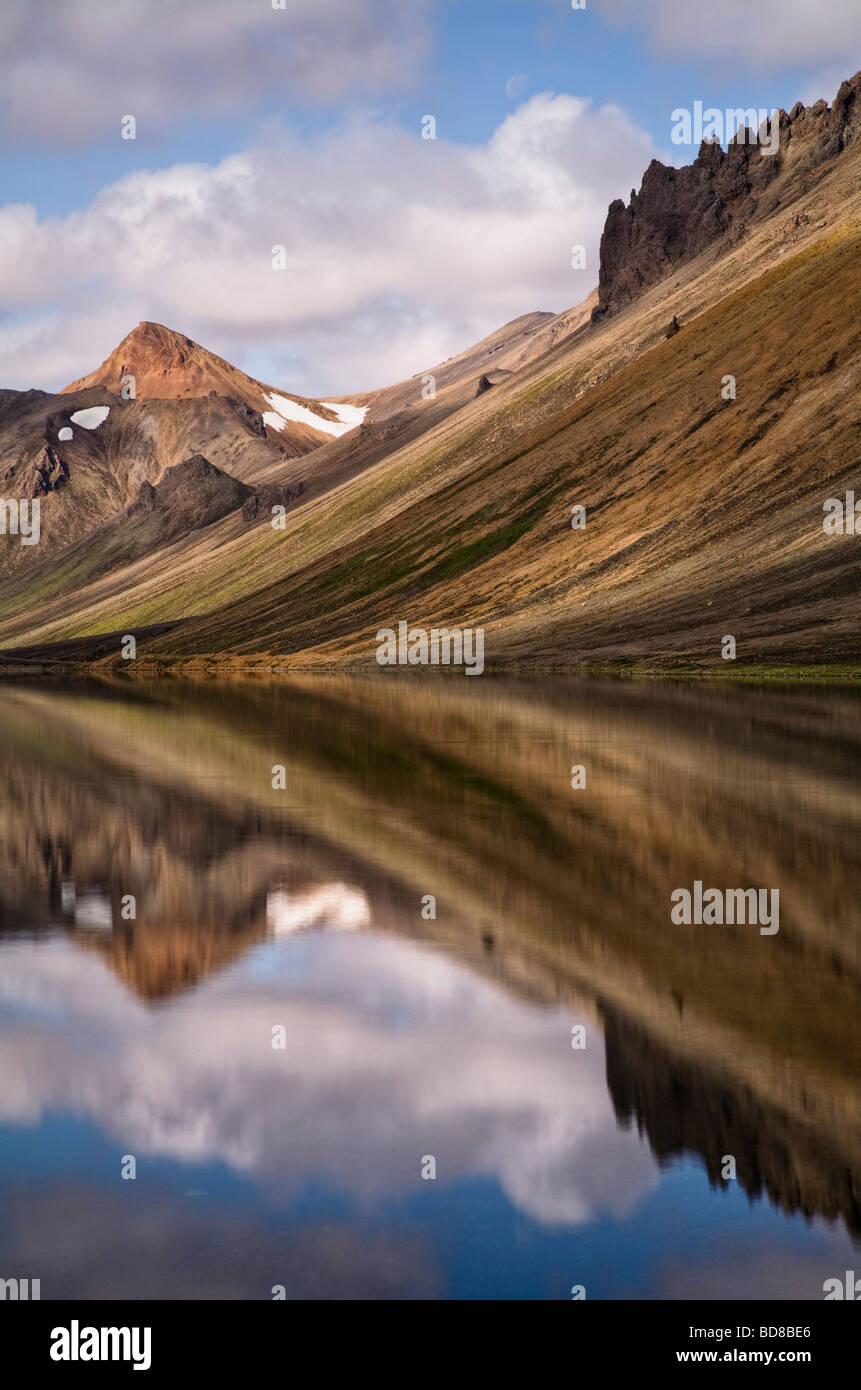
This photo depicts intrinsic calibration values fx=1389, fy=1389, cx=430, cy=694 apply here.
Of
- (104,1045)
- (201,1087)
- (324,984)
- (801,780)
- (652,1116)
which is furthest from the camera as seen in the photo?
(801,780)

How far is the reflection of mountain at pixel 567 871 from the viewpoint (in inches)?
477

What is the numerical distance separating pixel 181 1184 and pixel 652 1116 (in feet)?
12.4

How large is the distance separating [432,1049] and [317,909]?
7.27 meters

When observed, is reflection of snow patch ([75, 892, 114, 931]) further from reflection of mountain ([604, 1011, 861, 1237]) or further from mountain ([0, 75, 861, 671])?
mountain ([0, 75, 861, 671])

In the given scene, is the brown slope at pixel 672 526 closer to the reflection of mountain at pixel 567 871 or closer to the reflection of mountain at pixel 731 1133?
the reflection of mountain at pixel 567 871

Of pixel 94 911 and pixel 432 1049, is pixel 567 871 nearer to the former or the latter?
pixel 94 911

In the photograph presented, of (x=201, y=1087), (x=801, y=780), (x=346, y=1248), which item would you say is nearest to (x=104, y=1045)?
(x=201, y=1087)

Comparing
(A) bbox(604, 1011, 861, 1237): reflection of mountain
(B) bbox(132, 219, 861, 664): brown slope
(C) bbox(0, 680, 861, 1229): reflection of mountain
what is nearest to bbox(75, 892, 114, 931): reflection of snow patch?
(C) bbox(0, 680, 861, 1229): reflection of mountain

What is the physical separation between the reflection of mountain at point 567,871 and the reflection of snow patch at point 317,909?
91mm

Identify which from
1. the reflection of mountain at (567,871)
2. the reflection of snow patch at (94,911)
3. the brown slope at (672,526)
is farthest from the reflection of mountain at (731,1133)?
the brown slope at (672,526)

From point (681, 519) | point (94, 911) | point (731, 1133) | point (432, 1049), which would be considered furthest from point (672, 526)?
point (731, 1133)

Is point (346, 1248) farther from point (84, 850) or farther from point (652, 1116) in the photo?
point (84, 850)

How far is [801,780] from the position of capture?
33.5 metres

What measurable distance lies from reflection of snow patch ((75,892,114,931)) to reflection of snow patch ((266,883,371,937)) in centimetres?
230
